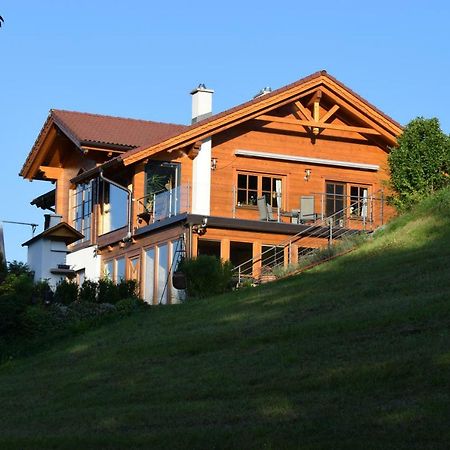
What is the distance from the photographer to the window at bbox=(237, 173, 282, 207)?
3659cm

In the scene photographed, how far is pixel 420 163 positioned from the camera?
110 ft

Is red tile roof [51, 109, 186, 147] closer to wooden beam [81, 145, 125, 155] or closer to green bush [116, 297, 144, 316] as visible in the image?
wooden beam [81, 145, 125, 155]

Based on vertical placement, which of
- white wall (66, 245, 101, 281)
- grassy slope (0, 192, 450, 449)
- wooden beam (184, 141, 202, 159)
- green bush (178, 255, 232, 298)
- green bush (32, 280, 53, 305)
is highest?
wooden beam (184, 141, 202, 159)

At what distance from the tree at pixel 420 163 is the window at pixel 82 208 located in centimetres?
1051

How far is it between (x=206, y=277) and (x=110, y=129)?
1161cm

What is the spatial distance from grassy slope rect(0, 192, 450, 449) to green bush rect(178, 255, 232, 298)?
2946mm

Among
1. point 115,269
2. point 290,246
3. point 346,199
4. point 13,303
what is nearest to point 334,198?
point 346,199

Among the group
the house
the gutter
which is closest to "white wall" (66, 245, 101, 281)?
the house

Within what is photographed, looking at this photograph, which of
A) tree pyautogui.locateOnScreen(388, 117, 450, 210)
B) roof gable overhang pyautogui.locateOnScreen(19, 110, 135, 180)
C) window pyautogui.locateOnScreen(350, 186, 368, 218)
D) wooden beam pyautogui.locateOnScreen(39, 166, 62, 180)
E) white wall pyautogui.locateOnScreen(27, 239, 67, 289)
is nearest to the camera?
white wall pyautogui.locateOnScreen(27, 239, 67, 289)

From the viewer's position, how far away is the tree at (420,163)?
3325cm

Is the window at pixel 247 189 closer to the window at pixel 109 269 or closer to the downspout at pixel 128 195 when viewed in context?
the downspout at pixel 128 195

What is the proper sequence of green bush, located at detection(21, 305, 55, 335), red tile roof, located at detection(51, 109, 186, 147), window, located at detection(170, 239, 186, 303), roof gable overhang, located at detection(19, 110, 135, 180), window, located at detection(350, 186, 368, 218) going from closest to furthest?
green bush, located at detection(21, 305, 55, 335)
window, located at detection(170, 239, 186, 303)
roof gable overhang, located at detection(19, 110, 135, 180)
red tile roof, located at detection(51, 109, 186, 147)
window, located at detection(350, 186, 368, 218)

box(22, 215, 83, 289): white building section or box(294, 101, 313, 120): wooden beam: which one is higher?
box(294, 101, 313, 120): wooden beam

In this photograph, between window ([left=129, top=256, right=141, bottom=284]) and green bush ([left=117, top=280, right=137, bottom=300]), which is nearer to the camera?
green bush ([left=117, top=280, right=137, bottom=300])
